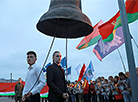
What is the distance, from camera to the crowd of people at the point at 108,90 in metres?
6.09

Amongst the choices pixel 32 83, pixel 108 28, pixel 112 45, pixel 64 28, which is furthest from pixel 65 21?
pixel 112 45

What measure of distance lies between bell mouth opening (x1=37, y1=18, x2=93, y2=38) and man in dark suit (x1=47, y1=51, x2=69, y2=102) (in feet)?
1.67

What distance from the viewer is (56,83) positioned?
312 centimetres

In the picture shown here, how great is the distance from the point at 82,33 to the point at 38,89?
1.47 m

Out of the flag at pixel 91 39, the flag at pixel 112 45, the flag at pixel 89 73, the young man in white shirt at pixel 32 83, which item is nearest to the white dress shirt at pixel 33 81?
the young man in white shirt at pixel 32 83

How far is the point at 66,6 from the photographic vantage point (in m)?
2.59

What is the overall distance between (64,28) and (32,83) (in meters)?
1.42

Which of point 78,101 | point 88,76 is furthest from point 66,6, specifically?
point 88,76

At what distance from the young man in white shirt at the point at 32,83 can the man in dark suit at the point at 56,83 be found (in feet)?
0.50

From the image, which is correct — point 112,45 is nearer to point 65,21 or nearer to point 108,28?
point 108,28

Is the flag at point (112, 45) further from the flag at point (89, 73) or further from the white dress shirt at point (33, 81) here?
the flag at point (89, 73)

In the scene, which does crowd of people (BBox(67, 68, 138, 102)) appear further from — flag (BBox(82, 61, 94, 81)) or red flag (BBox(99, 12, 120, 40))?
flag (BBox(82, 61, 94, 81))

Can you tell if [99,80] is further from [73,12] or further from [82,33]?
[73,12]

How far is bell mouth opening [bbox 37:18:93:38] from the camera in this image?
3326 mm
